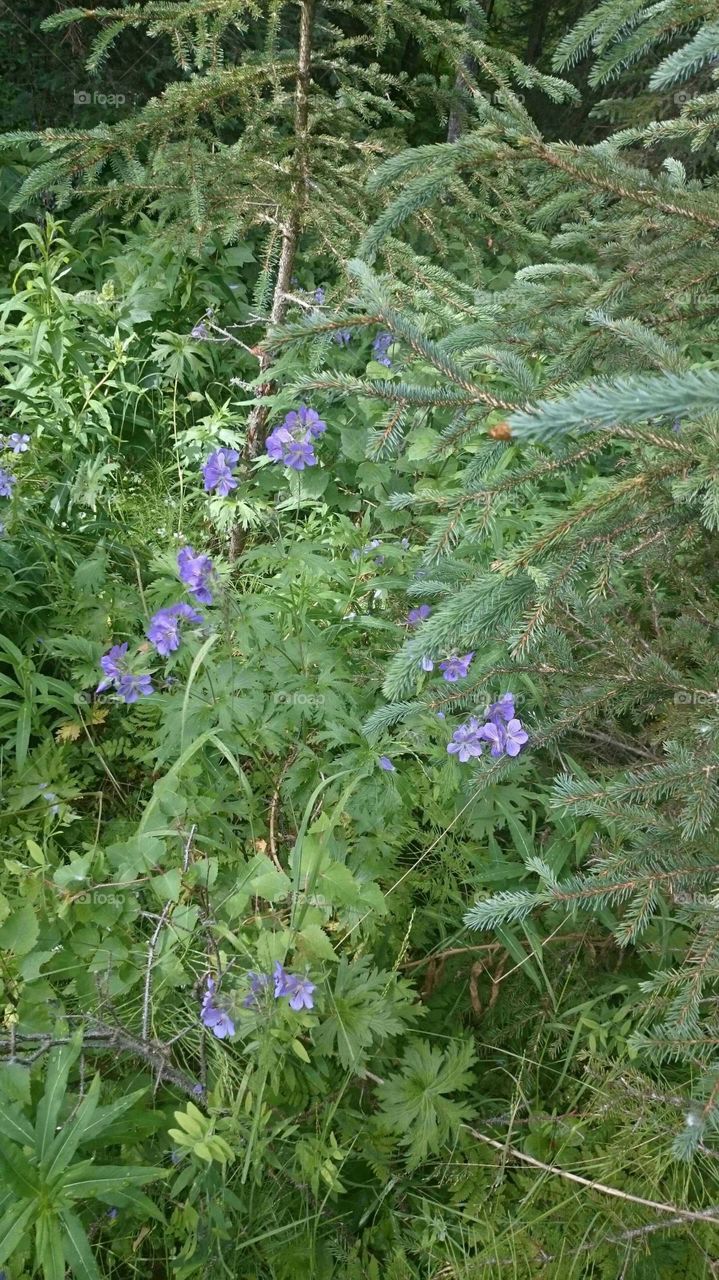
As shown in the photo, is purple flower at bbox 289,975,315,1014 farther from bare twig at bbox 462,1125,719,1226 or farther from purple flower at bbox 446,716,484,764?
purple flower at bbox 446,716,484,764

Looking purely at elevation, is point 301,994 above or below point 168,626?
below

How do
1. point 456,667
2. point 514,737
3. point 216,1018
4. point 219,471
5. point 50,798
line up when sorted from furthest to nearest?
point 219,471 → point 50,798 → point 456,667 → point 514,737 → point 216,1018

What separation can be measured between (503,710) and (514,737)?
0.26 ft

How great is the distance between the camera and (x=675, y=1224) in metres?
1.67

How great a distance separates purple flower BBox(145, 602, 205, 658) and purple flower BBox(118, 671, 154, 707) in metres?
0.13

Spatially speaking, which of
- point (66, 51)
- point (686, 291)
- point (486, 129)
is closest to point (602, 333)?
point (686, 291)

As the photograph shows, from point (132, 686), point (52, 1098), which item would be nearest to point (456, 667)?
point (132, 686)

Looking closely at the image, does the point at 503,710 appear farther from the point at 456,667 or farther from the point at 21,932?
the point at 21,932

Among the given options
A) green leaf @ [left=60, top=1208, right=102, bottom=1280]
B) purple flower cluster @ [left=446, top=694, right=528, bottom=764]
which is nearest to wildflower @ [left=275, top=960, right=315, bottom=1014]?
green leaf @ [left=60, top=1208, right=102, bottom=1280]

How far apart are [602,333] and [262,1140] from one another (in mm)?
1591

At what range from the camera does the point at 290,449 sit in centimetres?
272

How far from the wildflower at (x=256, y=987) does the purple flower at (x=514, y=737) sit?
2.45 feet

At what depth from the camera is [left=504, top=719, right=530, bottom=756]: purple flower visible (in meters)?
2.04

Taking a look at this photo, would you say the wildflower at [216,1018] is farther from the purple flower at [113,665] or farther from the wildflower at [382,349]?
the wildflower at [382,349]
